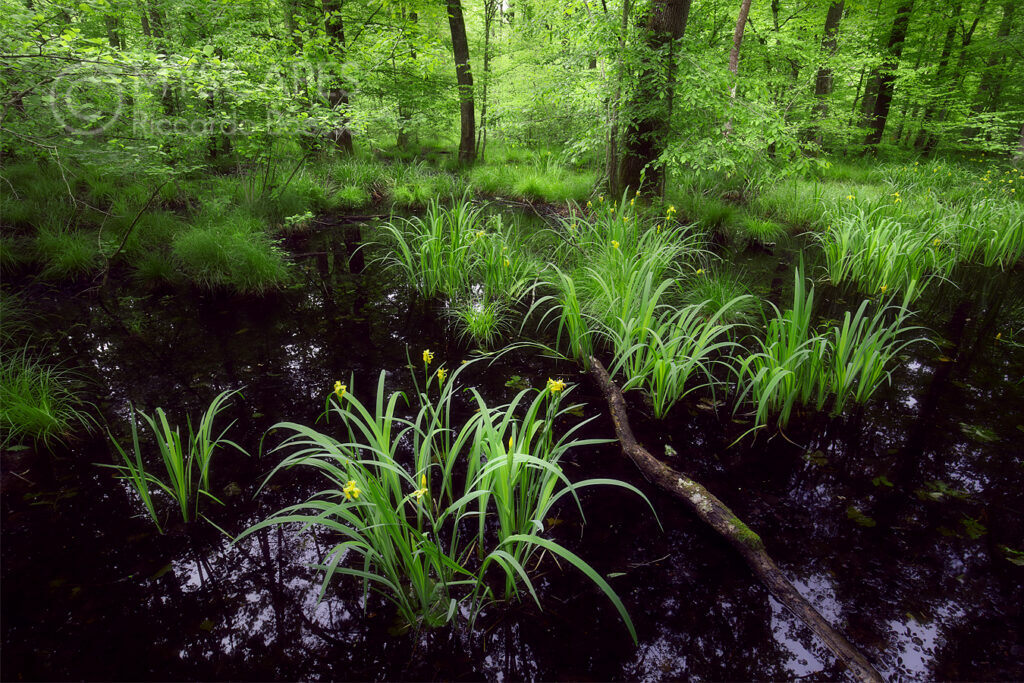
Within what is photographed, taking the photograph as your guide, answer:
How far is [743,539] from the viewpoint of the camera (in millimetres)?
1701

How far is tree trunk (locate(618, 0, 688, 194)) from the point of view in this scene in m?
4.89

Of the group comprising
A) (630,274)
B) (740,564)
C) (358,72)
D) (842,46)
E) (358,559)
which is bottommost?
(358,559)

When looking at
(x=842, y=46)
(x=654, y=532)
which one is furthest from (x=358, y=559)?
(x=842, y=46)

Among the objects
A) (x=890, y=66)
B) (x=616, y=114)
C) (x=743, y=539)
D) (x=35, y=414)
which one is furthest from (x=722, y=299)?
(x=890, y=66)

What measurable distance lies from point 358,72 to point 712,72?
5.13m

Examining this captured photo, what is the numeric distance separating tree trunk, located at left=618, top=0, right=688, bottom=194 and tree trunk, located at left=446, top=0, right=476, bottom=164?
436 centimetres

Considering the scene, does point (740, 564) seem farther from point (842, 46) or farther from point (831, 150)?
point (831, 150)

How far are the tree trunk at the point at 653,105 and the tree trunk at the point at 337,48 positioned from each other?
11.9 feet

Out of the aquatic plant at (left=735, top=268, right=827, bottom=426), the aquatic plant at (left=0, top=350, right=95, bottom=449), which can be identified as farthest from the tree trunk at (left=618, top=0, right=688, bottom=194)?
the aquatic plant at (left=0, top=350, right=95, bottom=449)

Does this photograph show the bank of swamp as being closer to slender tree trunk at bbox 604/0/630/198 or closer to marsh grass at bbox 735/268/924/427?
marsh grass at bbox 735/268/924/427

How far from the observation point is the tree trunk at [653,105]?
16.0ft

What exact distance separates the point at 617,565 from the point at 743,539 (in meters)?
0.49

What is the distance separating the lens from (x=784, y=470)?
2.27m

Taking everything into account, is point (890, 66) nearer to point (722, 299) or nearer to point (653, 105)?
point (653, 105)
